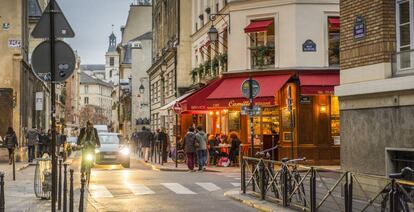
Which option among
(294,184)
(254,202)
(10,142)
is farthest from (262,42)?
(294,184)

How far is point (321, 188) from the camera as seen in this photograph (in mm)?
12414

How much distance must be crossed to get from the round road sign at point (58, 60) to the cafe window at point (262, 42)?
19507mm

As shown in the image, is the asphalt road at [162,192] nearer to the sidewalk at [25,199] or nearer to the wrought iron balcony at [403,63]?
the sidewalk at [25,199]

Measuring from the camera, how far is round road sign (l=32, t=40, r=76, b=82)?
1051cm

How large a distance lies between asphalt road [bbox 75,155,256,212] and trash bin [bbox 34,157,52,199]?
3.32 ft

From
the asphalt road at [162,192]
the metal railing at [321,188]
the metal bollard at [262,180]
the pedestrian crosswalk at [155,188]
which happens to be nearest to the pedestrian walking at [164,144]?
the asphalt road at [162,192]

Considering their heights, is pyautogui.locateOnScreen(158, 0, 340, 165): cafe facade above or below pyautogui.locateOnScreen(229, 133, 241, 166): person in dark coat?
above

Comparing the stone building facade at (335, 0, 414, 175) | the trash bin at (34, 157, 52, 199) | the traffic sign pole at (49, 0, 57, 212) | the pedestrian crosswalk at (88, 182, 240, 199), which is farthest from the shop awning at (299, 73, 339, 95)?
the traffic sign pole at (49, 0, 57, 212)

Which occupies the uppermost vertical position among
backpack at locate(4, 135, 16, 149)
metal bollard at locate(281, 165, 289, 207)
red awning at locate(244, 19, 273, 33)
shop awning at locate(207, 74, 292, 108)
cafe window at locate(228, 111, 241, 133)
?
red awning at locate(244, 19, 273, 33)

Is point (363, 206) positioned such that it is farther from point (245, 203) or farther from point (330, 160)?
point (330, 160)

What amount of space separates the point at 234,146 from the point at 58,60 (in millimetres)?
19727

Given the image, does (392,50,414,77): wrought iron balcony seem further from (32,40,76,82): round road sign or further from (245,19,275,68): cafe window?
(245,19,275,68): cafe window

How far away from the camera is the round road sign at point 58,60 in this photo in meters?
10.5

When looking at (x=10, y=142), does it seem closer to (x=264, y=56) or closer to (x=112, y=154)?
(x=112, y=154)
